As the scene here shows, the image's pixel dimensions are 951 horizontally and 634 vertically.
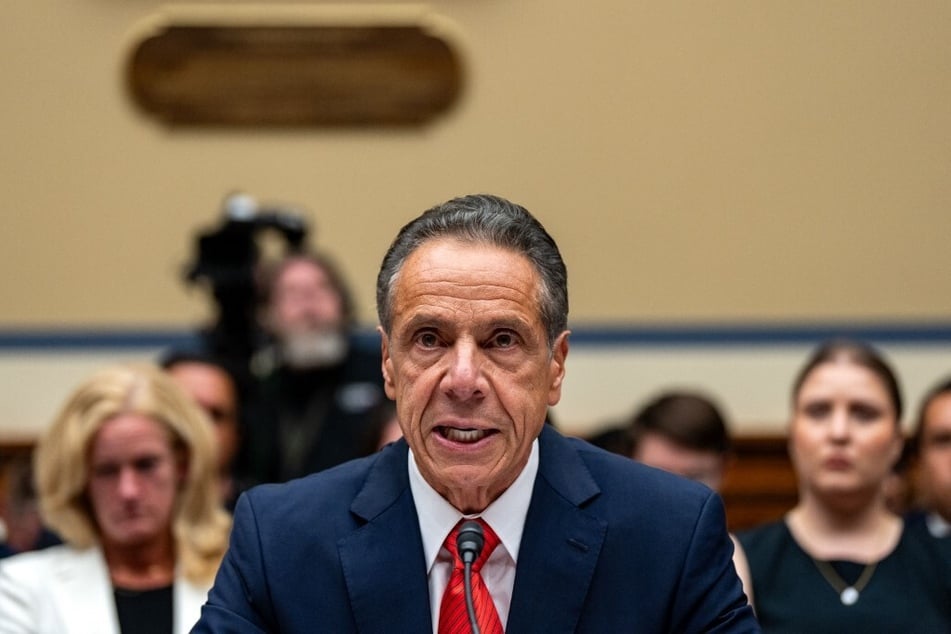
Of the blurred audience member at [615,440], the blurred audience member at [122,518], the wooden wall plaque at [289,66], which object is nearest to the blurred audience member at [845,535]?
the blurred audience member at [615,440]

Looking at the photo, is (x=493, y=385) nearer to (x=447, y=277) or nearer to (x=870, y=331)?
(x=447, y=277)

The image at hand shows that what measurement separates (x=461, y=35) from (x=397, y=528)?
449cm

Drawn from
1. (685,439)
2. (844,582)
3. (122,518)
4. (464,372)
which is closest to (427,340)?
(464,372)

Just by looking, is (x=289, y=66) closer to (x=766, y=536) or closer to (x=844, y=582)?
(x=766, y=536)

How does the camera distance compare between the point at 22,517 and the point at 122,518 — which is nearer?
the point at 122,518

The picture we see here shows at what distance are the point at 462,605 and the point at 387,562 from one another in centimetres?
13

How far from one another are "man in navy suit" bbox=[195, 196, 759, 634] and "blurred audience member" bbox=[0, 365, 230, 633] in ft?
3.76

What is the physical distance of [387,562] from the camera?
226 centimetres

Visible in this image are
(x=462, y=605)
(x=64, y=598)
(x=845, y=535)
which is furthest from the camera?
(x=845, y=535)

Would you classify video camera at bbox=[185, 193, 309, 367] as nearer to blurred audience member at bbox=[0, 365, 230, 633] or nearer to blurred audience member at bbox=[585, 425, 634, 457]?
blurred audience member at bbox=[585, 425, 634, 457]

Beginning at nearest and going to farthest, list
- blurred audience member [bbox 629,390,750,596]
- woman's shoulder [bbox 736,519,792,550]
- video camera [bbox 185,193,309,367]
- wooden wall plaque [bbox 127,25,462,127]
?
woman's shoulder [bbox 736,519,792,550] < blurred audience member [bbox 629,390,750,596] < video camera [bbox 185,193,309,367] < wooden wall plaque [bbox 127,25,462,127]

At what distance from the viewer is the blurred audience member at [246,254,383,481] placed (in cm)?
520

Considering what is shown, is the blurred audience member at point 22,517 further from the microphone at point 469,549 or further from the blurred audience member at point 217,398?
the microphone at point 469,549

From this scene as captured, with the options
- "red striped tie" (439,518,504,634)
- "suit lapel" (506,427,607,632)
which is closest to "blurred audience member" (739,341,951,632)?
"suit lapel" (506,427,607,632)
